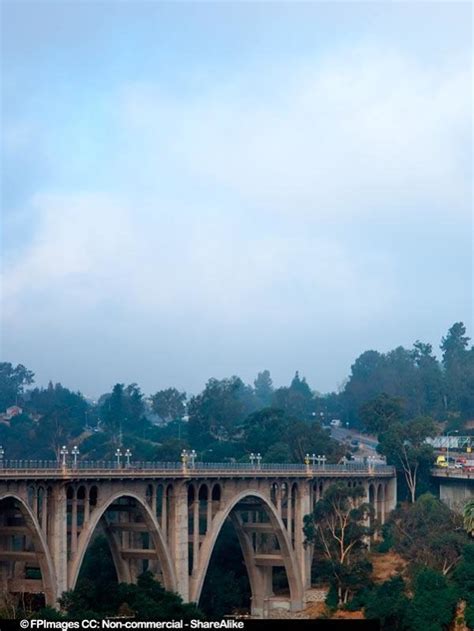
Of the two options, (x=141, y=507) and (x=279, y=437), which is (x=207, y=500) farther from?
(x=279, y=437)

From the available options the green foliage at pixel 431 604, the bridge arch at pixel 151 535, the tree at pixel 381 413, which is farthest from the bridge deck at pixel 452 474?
the bridge arch at pixel 151 535

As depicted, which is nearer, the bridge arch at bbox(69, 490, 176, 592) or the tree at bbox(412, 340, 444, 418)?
the bridge arch at bbox(69, 490, 176, 592)

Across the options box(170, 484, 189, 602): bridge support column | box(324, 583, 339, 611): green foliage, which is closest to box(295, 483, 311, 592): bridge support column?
box(324, 583, 339, 611): green foliage

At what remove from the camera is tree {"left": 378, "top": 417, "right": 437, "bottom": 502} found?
112750 mm

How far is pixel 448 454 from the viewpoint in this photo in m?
134

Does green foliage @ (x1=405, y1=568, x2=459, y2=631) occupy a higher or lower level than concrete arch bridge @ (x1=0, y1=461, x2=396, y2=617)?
lower

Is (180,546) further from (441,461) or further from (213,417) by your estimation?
(213,417)

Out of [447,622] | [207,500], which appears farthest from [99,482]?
[447,622]

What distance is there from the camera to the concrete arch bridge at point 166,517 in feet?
221

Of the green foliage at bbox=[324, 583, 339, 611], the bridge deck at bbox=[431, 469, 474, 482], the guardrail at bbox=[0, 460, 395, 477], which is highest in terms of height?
the guardrail at bbox=[0, 460, 395, 477]

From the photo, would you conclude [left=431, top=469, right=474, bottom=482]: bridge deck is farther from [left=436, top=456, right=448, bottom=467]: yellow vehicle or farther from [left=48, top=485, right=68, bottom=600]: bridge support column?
[left=48, top=485, right=68, bottom=600]: bridge support column

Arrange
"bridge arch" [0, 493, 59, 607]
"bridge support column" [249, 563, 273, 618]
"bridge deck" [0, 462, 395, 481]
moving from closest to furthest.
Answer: "bridge arch" [0, 493, 59, 607]
"bridge deck" [0, 462, 395, 481]
"bridge support column" [249, 563, 273, 618]

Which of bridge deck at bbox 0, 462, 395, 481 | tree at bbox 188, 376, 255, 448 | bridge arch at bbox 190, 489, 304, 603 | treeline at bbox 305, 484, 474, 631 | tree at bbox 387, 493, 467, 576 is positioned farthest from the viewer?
tree at bbox 188, 376, 255, 448

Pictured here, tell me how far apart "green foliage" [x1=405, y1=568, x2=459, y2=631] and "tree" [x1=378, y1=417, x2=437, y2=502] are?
29.6 m
